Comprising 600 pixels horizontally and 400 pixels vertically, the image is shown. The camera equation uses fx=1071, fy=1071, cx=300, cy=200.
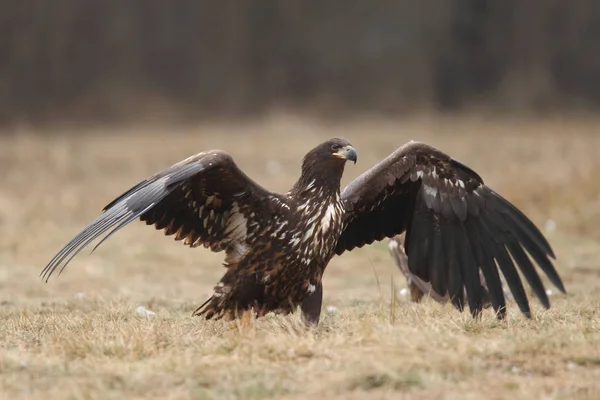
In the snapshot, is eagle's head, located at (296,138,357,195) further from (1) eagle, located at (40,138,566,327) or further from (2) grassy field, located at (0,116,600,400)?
(2) grassy field, located at (0,116,600,400)

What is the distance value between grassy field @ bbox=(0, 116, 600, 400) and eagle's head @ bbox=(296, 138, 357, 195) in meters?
0.84

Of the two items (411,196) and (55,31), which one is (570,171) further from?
(55,31)

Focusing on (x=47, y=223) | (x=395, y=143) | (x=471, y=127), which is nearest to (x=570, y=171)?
(x=395, y=143)

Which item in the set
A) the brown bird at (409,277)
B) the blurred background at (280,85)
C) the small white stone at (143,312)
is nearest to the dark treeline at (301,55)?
the blurred background at (280,85)

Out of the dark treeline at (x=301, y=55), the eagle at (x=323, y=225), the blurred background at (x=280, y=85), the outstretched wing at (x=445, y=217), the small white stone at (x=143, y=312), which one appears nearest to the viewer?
the eagle at (x=323, y=225)

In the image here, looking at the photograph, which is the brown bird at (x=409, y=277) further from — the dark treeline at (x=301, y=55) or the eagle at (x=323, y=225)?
the dark treeline at (x=301, y=55)

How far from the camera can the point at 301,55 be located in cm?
2053

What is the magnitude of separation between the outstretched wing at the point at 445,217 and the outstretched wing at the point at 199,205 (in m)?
0.73

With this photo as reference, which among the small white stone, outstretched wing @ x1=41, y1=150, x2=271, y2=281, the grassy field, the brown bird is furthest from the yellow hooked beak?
the brown bird

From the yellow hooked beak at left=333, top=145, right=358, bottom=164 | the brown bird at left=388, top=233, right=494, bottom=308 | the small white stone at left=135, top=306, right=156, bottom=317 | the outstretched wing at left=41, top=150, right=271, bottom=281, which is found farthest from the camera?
the brown bird at left=388, top=233, right=494, bottom=308

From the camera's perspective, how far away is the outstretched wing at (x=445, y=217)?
659 cm

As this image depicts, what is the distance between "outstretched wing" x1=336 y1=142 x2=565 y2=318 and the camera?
21.6ft

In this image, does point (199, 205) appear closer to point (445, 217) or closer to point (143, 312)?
point (143, 312)

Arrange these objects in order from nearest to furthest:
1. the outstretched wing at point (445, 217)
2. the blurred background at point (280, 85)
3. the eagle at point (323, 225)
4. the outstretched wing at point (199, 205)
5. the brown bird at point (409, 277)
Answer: the outstretched wing at point (199, 205), the eagle at point (323, 225), the outstretched wing at point (445, 217), the brown bird at point (409, 277), the blurred background at point (280, 85)
